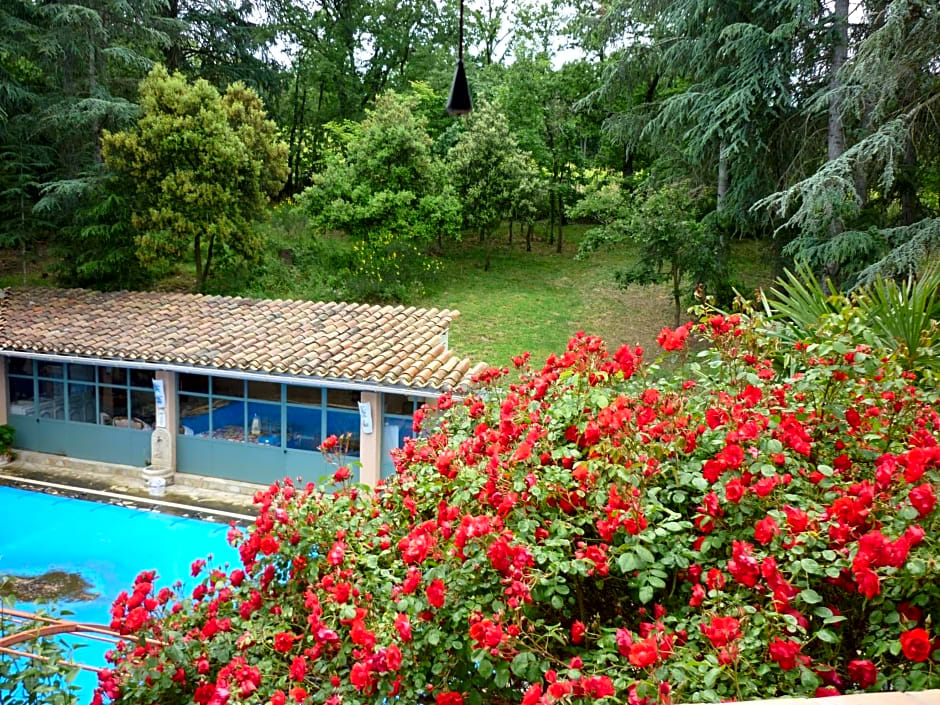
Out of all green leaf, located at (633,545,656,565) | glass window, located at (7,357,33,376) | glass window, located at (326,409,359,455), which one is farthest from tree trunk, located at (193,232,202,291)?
green leaf, located at (633,545,656,565)

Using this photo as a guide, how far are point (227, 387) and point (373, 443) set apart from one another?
293cm

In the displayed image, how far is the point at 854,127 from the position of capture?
16047mm

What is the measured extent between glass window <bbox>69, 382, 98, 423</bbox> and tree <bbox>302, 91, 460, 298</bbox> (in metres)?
7.81

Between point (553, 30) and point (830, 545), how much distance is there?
27220 mm

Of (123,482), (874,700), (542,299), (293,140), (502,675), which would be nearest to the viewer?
(874,700)

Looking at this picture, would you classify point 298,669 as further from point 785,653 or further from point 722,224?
point 722,224

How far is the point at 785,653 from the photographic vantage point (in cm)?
220

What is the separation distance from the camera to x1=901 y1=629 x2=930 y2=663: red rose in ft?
6.86

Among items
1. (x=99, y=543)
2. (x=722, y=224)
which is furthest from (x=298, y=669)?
(x=722, y=224)

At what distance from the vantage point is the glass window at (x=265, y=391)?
12812 millimetres

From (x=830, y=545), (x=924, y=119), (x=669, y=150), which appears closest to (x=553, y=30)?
(x=669, y=150)

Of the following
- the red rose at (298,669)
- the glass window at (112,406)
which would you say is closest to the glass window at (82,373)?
the glass window at (112,406)

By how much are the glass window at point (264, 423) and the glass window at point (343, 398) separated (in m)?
0.94

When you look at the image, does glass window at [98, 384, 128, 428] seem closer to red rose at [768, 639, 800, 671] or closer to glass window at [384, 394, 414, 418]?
glass window at [384, 394, 414, 418]
